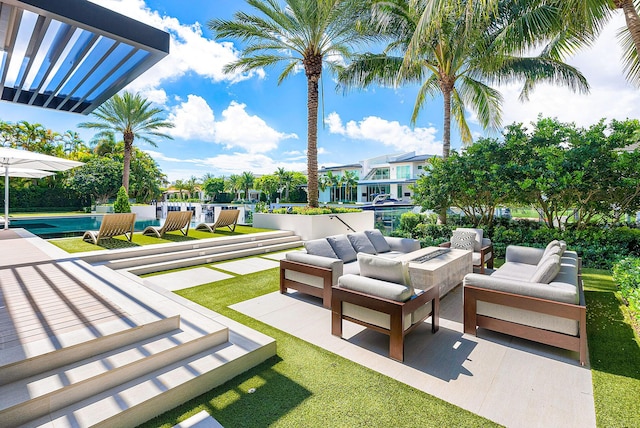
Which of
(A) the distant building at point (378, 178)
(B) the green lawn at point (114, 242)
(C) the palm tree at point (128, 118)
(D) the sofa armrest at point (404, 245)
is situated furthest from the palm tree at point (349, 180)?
(D) the sofa armrest at point (404, 245)

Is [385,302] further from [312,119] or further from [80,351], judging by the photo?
[312,119]

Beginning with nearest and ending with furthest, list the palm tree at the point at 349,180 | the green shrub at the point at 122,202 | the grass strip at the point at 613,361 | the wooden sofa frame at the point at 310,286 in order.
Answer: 1. the grass strip at the point at 613,361
2. the wooden sofa frame at the point at 310,286
3. the green shrub at the point at 122,202
4. the palm tree at the point at 349,180

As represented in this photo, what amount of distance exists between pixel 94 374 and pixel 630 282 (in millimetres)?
6406

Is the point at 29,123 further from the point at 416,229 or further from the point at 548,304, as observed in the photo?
the point at 548,304

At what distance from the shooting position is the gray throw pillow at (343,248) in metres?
5.91

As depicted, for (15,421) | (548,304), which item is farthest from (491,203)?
(15,421)

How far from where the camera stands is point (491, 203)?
9.45m

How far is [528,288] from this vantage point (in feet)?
10.7

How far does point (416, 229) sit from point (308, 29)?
779 cm

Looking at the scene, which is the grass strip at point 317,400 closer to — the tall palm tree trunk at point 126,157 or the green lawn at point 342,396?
the green lawn at point 342,396

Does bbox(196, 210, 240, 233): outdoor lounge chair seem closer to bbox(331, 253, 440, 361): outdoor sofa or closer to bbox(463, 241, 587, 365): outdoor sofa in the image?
bbox(331, 253, 440, 361): outdoor sofa

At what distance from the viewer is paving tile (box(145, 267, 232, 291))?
222 inches

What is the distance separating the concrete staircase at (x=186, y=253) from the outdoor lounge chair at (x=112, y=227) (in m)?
1.18

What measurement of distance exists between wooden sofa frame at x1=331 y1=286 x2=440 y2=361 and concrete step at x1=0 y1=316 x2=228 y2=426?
1.37 meters
